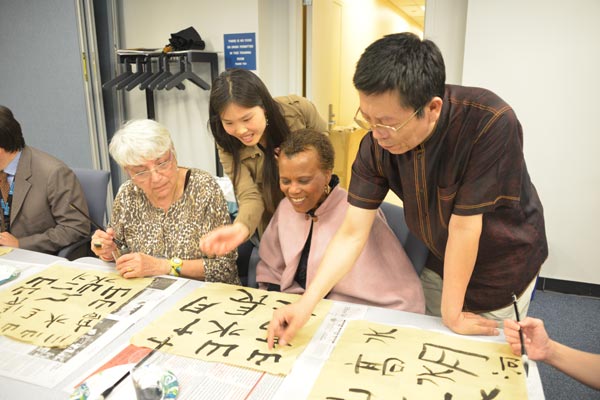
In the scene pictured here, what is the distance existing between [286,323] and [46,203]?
1508mm

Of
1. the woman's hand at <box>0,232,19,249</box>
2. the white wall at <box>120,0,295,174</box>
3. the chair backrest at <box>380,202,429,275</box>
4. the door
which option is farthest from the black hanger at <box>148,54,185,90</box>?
the chair backrest at <box>380,202,429,275</box>

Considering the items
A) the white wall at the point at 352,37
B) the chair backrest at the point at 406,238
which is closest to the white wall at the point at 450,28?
the white wall at the point at 352,37

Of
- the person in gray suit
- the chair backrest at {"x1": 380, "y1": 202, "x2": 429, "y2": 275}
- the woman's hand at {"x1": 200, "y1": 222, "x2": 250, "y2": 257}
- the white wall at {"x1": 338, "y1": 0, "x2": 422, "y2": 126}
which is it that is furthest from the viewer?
the white wall at {"x1": 338, "y1": 0, "x2": 422, "y2": 126}

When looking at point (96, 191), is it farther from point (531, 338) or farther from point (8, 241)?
point (531, 338)

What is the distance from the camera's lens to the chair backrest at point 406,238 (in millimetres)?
1425

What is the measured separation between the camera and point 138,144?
1.46 metres

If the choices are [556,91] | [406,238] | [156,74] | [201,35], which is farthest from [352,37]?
[406,238]

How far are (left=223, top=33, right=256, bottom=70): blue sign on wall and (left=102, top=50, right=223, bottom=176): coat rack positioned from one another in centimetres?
12

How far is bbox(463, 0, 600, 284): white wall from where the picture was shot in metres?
2.38

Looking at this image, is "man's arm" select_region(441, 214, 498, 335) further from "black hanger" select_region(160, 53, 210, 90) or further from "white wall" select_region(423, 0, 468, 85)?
"black hanger" select_region(160, 53, 210, 90)

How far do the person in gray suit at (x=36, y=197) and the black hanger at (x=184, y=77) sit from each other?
118cm

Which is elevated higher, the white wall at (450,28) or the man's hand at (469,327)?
the white wall at (450,28)

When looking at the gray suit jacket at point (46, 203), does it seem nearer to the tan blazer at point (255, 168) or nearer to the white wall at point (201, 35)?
the tan blazer at point (255, 168)

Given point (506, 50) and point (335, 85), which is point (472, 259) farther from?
point (335, 85)
